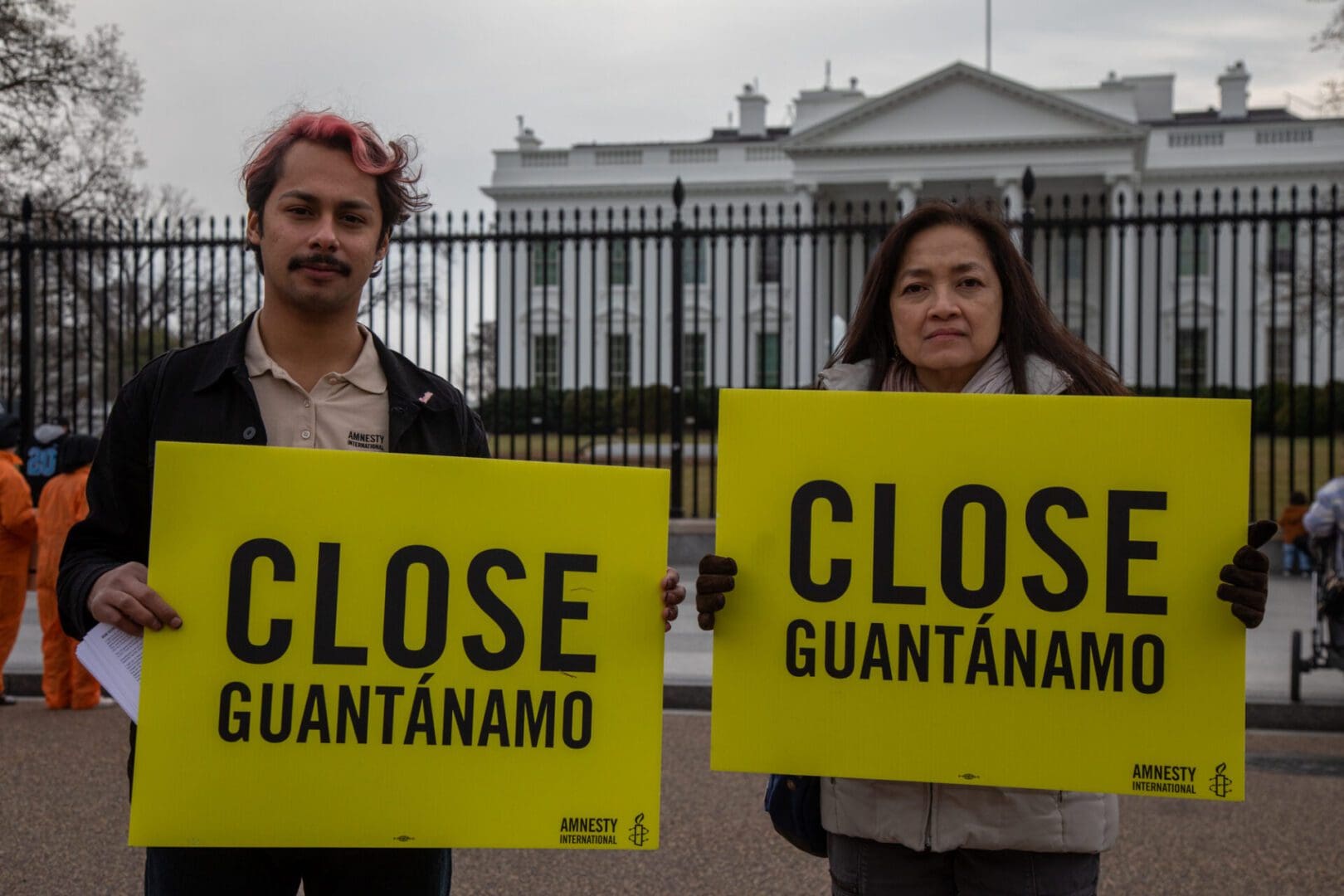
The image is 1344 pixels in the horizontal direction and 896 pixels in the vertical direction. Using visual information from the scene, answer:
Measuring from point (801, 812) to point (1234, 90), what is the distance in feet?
197

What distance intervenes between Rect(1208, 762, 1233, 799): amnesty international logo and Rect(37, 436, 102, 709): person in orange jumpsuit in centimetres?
625

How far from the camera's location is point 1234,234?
1136 cm

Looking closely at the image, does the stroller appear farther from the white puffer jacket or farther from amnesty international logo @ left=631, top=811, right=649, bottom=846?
amnesty international logo @ left=631, top=811, right=649, bottom=846

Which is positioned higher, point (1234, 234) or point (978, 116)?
point (978, 116)

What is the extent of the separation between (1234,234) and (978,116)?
33783 mm

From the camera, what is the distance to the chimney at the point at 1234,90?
54.8 meters

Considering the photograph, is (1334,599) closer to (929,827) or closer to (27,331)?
(929,827)

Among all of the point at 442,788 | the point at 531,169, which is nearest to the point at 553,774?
the point at 442,788

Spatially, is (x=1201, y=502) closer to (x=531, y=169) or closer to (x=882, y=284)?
(x=882, y=284)

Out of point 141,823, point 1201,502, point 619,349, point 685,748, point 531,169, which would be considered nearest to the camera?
point 141,823

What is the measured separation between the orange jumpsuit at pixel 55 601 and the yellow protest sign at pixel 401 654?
5316 mm

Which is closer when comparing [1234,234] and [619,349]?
[1234,234]

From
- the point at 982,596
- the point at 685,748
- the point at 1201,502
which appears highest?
the point at 1201,502

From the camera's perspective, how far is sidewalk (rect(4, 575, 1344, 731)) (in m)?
6.61
